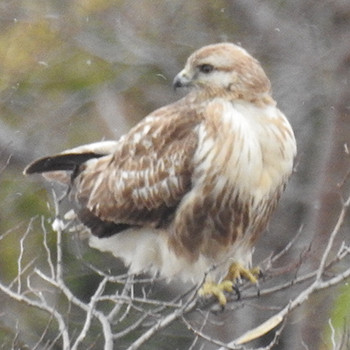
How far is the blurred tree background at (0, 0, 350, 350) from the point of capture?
9.70 meters

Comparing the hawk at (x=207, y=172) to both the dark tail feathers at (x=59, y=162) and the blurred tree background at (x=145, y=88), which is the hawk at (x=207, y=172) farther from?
the blurred tree background at (x=145, y=88)

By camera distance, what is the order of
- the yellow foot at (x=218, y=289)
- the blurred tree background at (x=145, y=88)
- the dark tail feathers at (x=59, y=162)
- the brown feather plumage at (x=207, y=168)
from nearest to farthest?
the brown feather plumage at (x=207, y=168), the yellow foot at (x=218, y=289), the dark tail feathers at (x=59, y=162), the blurred tree background at (x=145, y=88)

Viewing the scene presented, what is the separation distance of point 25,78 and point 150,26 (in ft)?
3.73

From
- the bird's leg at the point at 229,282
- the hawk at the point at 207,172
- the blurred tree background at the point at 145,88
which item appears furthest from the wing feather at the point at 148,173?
the blurred tree background at the point at 145,88

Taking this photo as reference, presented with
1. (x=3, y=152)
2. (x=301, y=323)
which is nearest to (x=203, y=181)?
(x=3, y=152)

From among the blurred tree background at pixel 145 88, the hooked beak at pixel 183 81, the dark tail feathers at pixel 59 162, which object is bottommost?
the blurred tree background at pixel 145 88

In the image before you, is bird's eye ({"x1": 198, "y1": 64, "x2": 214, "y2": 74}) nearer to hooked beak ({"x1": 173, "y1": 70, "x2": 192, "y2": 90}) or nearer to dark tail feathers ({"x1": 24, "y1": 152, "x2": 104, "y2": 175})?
hooked beak ({"x1": 173, "y1": 70, "x2": 192, "y2": 90})

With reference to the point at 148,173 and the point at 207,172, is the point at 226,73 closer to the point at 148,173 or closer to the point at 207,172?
the point at 207,172

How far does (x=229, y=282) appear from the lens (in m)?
7.23

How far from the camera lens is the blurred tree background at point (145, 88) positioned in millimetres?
9695

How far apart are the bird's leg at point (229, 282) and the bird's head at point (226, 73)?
0.90 meters

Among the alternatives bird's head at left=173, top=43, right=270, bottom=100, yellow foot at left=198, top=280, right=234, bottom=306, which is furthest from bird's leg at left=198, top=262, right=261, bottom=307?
bird's head at left=173, top=43, right=270, bottom=100

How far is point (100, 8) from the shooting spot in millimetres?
10484

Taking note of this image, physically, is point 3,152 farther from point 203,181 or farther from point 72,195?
point 203,181
